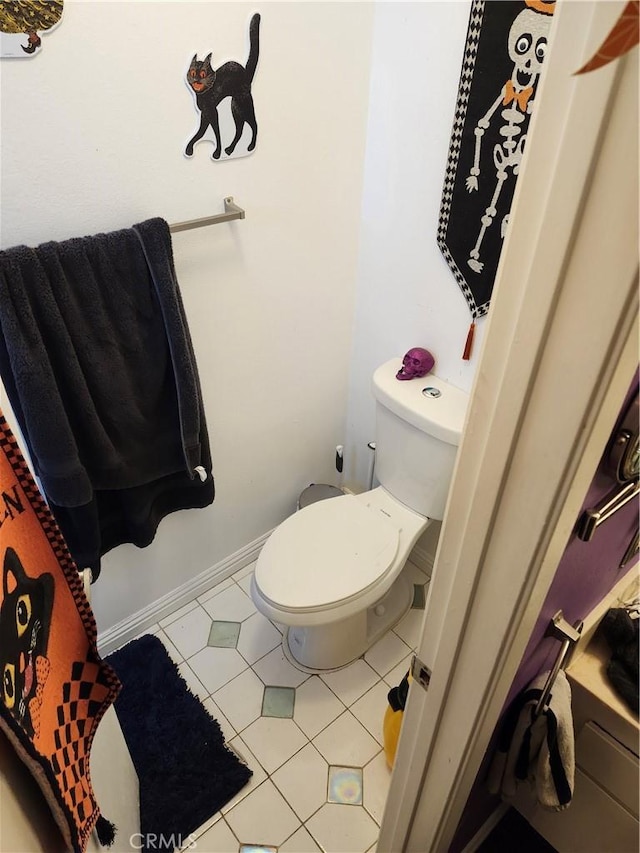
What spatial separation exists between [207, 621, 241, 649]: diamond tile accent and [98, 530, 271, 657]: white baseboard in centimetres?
14

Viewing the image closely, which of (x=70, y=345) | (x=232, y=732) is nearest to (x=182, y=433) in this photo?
(x=70, y=345)

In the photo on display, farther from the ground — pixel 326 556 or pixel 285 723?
pixel 326 556

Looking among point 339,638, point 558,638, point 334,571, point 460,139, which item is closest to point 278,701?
point 339,638

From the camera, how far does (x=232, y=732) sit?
161cm

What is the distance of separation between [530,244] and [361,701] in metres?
1.57

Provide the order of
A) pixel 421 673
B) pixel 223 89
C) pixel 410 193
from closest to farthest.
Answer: pixel 421 673, pixel 223 89, pixel 410 193

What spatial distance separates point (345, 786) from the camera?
1516 mm

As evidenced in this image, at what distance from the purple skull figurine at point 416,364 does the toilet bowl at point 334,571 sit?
1.28ft

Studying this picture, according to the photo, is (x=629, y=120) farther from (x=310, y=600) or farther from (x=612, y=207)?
(x=310, y=600)

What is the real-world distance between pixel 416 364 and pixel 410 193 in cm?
46

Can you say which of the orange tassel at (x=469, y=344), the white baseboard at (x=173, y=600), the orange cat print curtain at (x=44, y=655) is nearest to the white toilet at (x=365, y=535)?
the orange tassel at (x=469, y=344)

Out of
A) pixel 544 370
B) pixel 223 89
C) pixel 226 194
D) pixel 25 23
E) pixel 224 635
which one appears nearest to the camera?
pixel 544 370

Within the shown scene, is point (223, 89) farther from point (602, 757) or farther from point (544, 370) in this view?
point (602, 757)

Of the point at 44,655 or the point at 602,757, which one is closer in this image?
the point at 44,655
